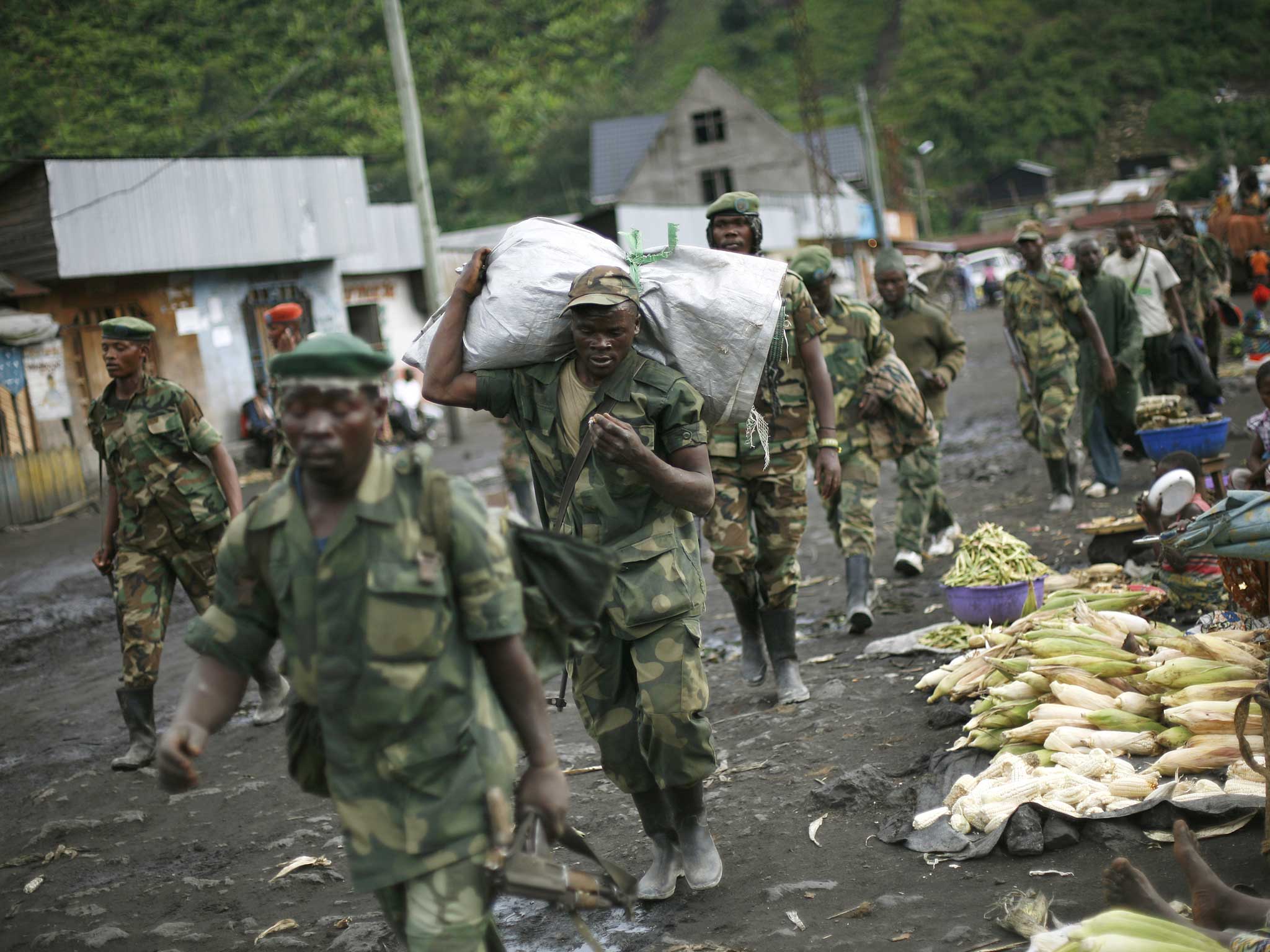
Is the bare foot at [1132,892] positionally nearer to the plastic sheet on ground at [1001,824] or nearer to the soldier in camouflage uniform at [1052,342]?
the plastic sheet on ground at [1001,824]

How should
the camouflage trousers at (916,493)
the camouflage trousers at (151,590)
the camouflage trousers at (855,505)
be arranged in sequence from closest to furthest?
1. the camouflage trousers at (151,590)
2. the camouflage trousers at (855,505)
3. the camouflage trousers at (916,493)

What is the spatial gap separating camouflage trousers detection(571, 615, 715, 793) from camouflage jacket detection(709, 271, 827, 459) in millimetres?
1939

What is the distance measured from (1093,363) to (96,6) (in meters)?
28.8

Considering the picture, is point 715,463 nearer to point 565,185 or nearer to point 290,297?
point 290,297

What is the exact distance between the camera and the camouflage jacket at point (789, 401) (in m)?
6.06

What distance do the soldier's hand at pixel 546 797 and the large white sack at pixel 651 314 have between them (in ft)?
5.67

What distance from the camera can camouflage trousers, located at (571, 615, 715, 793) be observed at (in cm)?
401

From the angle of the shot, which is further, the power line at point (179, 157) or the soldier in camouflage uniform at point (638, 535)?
the power line at point (179, 157)

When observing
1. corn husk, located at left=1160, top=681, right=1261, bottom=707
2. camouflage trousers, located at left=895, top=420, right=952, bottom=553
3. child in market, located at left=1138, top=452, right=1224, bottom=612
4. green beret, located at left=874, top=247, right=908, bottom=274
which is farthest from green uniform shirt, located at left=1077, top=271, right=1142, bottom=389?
corn husk, located at left=1160, top=681, right=1261, bottom=707

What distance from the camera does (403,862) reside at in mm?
2717

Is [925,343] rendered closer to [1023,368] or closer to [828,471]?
[1023,368]

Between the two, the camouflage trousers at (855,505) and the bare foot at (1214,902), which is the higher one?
the camouflage trousers at (855,505)

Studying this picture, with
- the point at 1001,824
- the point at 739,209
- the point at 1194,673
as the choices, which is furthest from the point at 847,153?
the point at 1001,824

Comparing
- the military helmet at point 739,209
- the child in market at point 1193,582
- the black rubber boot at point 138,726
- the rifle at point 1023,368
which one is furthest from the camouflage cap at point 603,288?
the rifle at point 1023,368
